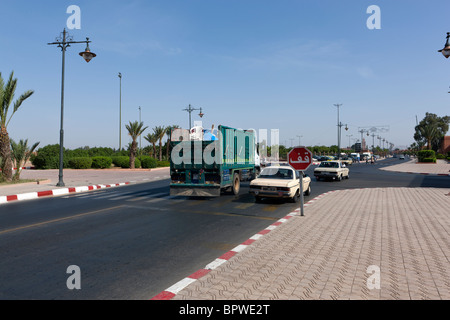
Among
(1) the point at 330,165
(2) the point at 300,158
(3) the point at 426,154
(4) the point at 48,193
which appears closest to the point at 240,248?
(2) the point at 300,158

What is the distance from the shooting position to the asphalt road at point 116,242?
15.8 ft

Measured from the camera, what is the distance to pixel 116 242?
7.16 meters

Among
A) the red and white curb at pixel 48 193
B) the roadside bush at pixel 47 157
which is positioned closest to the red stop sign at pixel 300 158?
the red and white curb at pixel 48 193

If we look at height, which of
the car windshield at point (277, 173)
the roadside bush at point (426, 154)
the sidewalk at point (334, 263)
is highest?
the roadside bush at point (426, 154)

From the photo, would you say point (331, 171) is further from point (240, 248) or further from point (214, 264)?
point (214, 264)

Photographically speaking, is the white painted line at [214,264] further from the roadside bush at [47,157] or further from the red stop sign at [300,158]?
the roadside bush at [47,157]

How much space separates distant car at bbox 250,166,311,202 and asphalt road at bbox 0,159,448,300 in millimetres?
475

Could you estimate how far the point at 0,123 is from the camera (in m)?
19.9

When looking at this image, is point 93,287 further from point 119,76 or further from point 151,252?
point 119,76

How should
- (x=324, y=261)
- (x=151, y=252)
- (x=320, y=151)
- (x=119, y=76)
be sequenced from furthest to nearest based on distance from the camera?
(x=320, y=151)
(x=119, y=76)
(x=151, y=252)
(x=324, y=261)

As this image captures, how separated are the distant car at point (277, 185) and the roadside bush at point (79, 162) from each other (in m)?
31.6

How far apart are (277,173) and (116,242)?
318 inches
